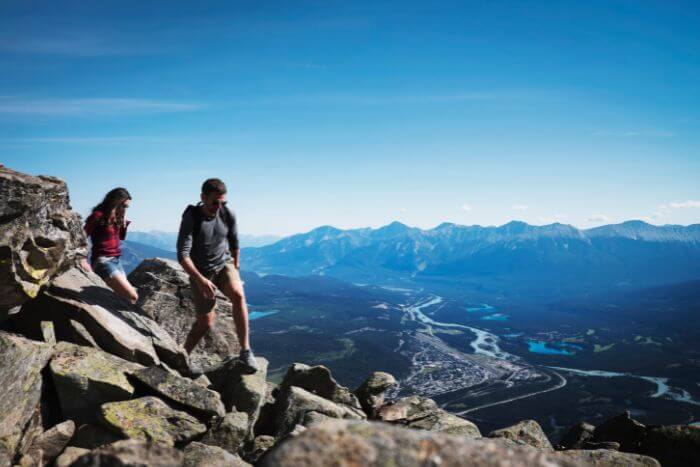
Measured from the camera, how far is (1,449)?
26.9 ft

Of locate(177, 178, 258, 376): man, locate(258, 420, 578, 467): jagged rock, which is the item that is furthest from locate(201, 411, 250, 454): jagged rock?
locate(258, 420, 578, 467): jagged rock

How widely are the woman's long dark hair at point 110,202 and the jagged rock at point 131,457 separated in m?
9.50

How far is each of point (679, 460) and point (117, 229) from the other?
2265 cm

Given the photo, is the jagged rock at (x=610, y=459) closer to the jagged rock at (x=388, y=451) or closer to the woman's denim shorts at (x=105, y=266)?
the jagged rock at (x=388, y=451)

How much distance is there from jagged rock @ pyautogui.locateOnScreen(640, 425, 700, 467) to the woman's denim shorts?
861 inches

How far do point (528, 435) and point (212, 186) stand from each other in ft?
53.1

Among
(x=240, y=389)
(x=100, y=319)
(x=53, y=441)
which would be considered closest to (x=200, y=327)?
(x=240, y=389)

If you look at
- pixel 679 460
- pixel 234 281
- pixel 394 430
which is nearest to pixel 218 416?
pixel 234 281

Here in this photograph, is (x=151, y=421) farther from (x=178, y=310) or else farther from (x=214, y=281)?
(x=178, y=310)

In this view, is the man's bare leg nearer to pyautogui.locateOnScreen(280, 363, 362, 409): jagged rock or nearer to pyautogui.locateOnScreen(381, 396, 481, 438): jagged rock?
pyautogui.locateOnScreen(280, 363, 362, 409): jagged rock

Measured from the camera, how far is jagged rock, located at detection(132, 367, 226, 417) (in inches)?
→ 430

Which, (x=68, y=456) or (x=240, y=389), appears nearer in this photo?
(x=68, y=456)

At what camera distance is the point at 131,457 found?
16.9 feet

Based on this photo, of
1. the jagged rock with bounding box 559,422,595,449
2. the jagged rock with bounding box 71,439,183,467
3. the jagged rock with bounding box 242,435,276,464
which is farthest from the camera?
the jagged rock with bounding box 559,422,595,449
